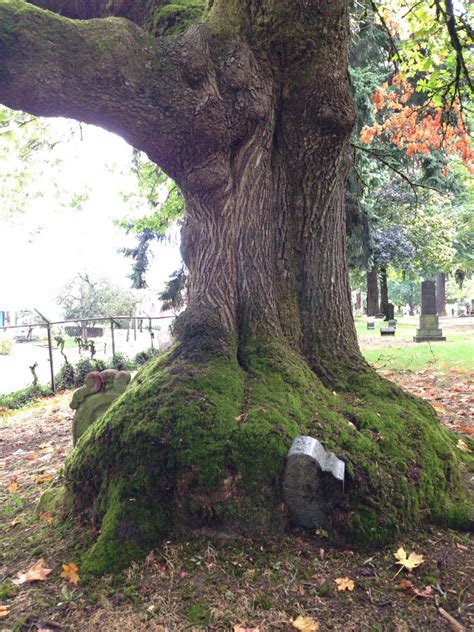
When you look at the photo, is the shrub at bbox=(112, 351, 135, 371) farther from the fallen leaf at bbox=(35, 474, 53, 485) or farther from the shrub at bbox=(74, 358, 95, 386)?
the fallen leaf at bbox=(35, 474, 53, 485)

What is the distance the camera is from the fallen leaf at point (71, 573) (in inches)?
113

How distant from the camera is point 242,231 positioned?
4.42 meters

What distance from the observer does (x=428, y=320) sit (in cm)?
1741

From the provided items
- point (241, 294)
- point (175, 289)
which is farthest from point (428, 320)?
point (241, 294)

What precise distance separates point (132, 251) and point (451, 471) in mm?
15317

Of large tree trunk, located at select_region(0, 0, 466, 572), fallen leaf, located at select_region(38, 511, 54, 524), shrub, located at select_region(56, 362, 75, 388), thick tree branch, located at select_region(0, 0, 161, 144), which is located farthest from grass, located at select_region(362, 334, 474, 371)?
shrub, located at select_region(56, 362, 75, 388)

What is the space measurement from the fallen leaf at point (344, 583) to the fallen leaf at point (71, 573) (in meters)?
1.59

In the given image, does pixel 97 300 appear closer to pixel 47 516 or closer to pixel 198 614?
pixel 47 516

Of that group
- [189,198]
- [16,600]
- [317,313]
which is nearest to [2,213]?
[189,198]

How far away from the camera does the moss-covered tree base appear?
313cm

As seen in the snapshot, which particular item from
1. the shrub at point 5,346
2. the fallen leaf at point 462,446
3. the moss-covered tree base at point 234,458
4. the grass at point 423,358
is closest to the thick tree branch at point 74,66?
the moss-covered tree base at point 234,458

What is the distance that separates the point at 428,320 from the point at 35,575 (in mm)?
16811

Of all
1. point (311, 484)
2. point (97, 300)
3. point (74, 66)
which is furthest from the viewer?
point (97, 300)

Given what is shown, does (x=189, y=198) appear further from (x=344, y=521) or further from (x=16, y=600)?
(x=16, y=600)
